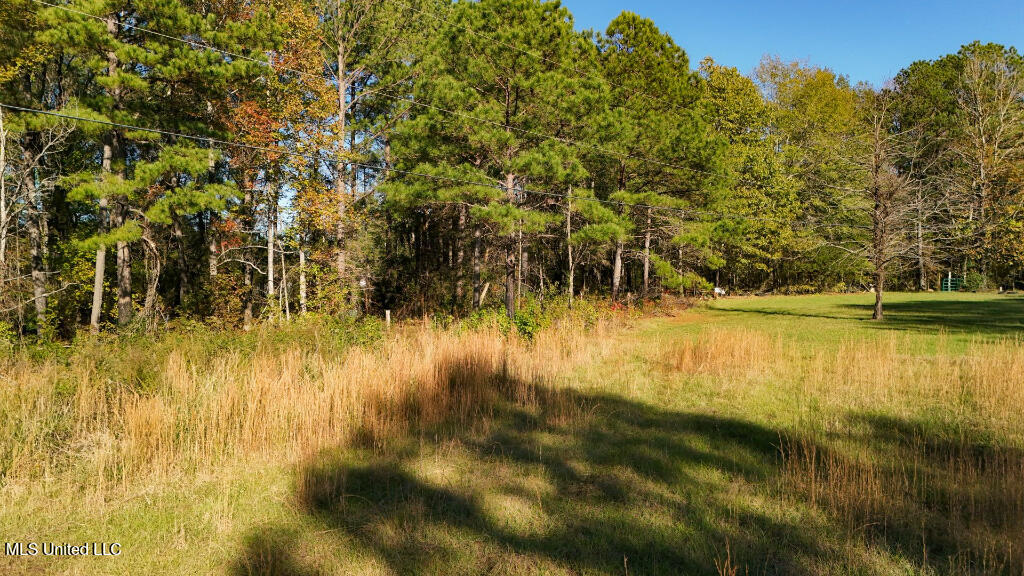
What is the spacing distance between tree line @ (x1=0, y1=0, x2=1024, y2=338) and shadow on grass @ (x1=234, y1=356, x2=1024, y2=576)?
8930 mm

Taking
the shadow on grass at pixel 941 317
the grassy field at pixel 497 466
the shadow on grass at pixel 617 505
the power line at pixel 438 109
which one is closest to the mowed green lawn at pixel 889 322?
the shadow on grass at pixel 941 317

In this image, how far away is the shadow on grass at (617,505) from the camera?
8.90 feet

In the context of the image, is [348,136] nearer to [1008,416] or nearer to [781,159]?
[1008,416]

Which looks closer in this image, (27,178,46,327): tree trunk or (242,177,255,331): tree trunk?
(27,178,46,327): tree trunk

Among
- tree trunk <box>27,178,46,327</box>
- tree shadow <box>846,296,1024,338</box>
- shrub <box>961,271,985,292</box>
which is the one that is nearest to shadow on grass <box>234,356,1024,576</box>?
tree shadow <box>846,296,1024,338</box>

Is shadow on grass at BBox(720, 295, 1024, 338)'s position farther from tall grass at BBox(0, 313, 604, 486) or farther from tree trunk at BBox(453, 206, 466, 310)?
tall grass at BBox(0, 313, 604, 486)

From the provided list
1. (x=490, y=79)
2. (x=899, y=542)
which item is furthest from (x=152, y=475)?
(x=490, y=79)

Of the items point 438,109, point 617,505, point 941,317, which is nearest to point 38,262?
point 438,109

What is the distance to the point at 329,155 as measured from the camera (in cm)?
1463

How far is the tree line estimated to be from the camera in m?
11.8

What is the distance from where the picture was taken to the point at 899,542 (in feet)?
9.41

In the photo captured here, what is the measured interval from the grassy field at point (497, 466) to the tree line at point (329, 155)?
280 inches

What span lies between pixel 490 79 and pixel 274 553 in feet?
44.7

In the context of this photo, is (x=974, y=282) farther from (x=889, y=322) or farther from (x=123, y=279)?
(x=123, y=279)
